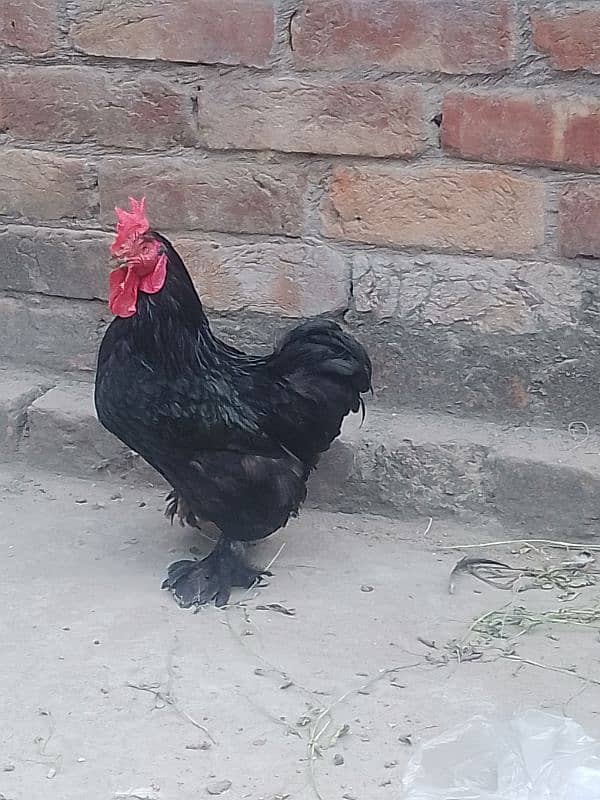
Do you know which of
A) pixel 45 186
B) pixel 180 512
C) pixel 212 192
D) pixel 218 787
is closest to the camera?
pixel 218 787

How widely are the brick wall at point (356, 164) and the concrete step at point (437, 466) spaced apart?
3.8 inches

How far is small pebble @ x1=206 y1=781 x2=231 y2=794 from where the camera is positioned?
2262 millimetres

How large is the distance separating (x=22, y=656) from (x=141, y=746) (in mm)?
462

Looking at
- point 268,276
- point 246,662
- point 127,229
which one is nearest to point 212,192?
point 268,276

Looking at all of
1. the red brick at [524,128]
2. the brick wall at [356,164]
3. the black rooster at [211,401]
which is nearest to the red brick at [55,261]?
the brick wall at [356,164]

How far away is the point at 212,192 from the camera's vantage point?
136 inches

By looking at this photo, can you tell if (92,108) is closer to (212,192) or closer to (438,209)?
(212,192)

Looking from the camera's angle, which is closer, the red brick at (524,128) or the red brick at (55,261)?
the red brick at (524,128)

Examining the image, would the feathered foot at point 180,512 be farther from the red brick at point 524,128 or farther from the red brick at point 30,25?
the red brick at point 30,25

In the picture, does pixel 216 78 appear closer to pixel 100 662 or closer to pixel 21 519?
pixel 21 519

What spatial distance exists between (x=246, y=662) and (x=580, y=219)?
56.4 inches

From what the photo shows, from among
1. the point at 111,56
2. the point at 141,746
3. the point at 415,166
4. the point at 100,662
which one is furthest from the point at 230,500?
the point at 111,56

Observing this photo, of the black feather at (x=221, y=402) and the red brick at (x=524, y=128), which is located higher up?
the red brick at (x=524, y=128)

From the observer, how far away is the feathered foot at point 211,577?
3.00 metres
